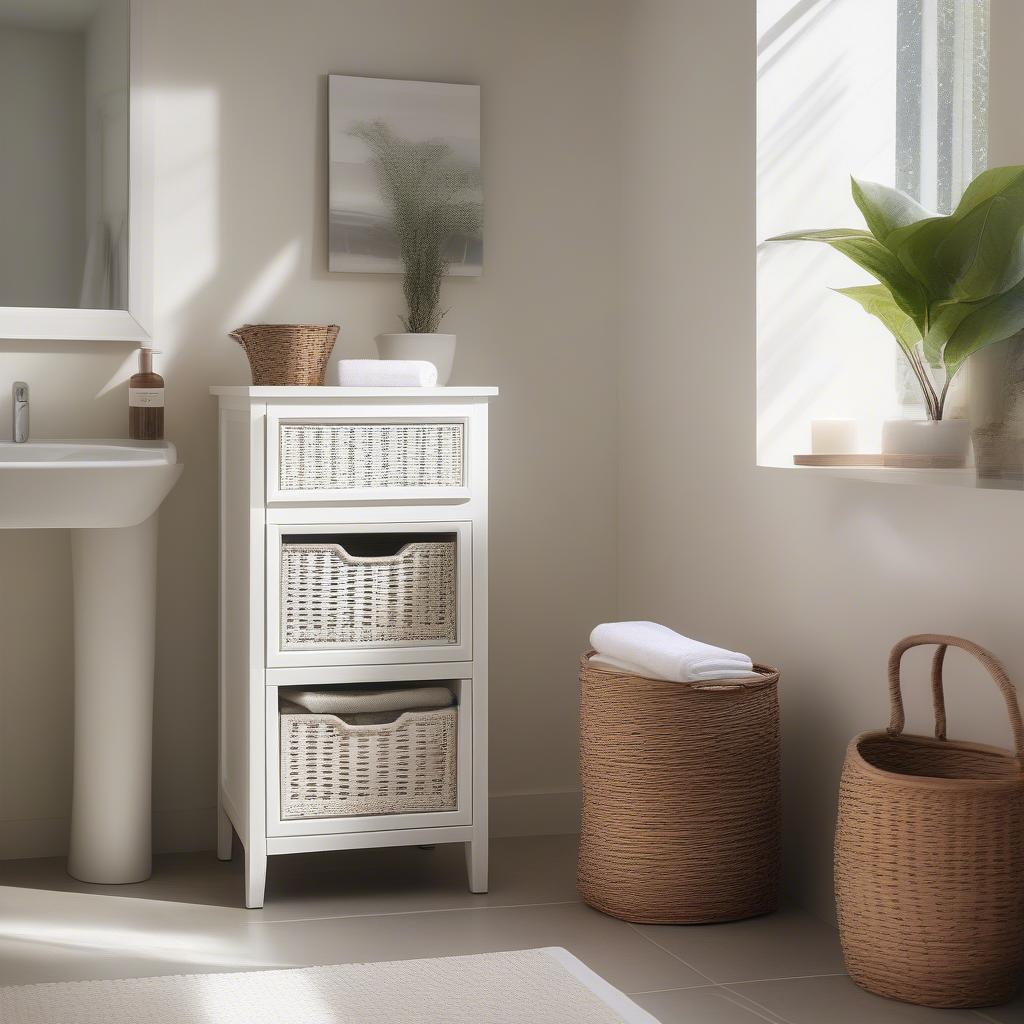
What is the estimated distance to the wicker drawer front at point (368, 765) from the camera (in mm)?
2393

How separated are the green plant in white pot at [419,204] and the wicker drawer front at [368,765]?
889mm

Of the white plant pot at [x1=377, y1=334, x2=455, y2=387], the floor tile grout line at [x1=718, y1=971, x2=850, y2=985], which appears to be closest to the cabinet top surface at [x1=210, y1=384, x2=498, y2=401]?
the white plant pot at [x1=377, y1=334, x2=455, y2=387]

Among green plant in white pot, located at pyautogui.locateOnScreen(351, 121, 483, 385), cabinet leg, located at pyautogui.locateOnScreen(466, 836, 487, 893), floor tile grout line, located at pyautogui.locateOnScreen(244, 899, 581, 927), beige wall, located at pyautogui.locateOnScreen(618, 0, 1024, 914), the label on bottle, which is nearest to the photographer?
beige wall, located at pyautogui.locateOnScreen(618, 0, 1024, 914)

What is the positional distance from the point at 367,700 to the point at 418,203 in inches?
43.7

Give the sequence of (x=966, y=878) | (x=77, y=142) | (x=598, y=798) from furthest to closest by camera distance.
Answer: (x=77, y=142), (x=598, y=798), (x=966, y=878)

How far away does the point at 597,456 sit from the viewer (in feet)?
10.1

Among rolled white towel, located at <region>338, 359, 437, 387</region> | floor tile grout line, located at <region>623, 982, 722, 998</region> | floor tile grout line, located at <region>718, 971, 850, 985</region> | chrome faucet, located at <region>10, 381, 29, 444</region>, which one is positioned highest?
rolled white towel, located at <region>338, 359, 437, 387</region>

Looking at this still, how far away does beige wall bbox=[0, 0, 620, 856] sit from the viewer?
2.74 m

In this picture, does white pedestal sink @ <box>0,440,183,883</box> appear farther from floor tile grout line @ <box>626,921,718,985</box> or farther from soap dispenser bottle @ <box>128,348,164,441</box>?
floor tile grout line @ <box>626,921,718,985</box>

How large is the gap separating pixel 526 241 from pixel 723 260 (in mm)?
586

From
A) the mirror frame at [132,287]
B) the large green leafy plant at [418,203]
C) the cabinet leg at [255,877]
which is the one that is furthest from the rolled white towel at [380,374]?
the cabinet leg at [255,877]

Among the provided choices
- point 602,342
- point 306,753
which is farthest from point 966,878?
point 602,342

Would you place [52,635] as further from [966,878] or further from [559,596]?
[966,878]

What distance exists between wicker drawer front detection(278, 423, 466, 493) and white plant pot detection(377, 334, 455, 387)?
12.9 inches
